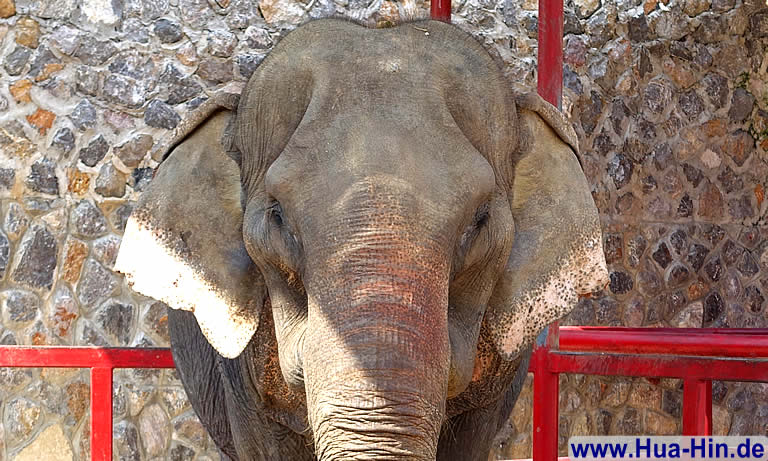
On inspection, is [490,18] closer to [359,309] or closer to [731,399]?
[731,399]

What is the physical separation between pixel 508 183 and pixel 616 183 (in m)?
4.21

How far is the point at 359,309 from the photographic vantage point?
5.81 feet

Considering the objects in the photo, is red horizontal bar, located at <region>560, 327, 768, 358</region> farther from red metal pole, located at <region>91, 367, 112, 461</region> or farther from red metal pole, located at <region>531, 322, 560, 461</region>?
red metal pole, located at <region>91, 367, 112, 461</region>

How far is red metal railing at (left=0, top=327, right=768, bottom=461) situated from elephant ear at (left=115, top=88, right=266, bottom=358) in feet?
1.62

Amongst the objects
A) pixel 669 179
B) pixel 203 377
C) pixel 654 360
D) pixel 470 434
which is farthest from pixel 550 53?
pixel 669 179

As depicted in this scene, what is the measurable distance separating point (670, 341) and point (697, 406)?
0.15m

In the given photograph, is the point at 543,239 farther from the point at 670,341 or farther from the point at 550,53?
the point at 550,53

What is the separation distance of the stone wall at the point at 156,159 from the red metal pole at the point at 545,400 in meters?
2.14

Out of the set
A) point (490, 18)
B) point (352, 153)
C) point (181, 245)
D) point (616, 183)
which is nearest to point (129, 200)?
point (490, 18)

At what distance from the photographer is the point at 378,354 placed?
5.70 feet

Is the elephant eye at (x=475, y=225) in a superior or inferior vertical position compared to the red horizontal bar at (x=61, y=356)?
superior

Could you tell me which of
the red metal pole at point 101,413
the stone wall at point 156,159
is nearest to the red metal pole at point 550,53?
the red metal pole at point 101,413

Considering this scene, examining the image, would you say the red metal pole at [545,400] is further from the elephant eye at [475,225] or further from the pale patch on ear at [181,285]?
the pale patch on ear at [181,285]

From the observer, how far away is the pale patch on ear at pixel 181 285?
222 cm
